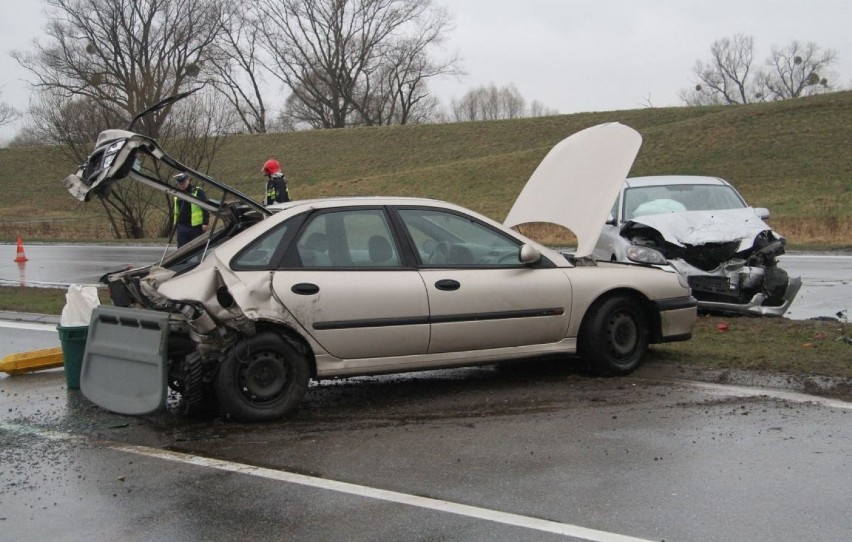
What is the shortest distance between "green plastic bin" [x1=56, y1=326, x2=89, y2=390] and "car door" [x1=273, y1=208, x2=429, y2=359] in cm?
214

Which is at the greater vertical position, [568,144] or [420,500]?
[568,144]

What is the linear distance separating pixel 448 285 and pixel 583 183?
6.22ft

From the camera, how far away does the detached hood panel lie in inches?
388

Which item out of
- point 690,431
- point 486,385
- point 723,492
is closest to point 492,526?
point 723,492

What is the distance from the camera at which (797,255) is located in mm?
17484

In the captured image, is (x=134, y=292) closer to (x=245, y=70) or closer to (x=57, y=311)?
(x=57, y=311)

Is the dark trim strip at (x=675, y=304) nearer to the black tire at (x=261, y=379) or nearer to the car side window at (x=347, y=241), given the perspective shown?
the car side window at (x=347, y=241)

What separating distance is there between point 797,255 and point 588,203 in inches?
459

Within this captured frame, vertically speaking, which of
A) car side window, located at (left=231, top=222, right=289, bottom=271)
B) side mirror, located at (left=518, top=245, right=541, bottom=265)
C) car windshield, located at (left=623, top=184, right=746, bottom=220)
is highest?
car windshield, located at (left=623, top=184, right=746, bottom=220)

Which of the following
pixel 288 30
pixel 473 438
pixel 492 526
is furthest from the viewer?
pixel 288 30

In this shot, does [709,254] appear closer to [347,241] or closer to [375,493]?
[347,241]

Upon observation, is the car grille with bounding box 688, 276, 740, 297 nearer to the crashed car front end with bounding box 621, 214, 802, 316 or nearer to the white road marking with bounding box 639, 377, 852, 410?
the crashed car front end with bounding box 621, 214, 802, 316

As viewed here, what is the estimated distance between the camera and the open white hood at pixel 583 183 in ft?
24.1

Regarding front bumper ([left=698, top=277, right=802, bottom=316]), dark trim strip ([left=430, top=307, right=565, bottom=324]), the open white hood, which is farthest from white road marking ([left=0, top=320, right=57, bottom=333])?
front bumper ([left=698, top=277, right=802, bottom=316])
